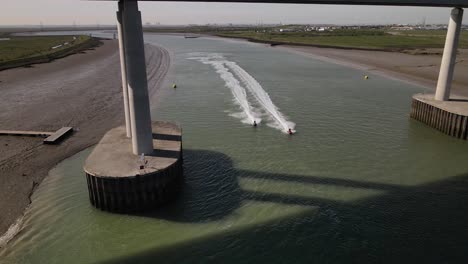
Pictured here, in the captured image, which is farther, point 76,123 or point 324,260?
point 76,123

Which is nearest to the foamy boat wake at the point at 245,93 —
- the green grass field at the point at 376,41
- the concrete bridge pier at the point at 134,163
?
the concrete bridge pier at the point at 134,163

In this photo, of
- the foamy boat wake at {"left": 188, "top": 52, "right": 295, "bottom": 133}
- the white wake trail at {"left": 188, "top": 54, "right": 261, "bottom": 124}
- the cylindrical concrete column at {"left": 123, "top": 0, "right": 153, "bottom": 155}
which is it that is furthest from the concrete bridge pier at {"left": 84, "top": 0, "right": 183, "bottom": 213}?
the white wake trail at {"left": 188, "top": 54, "right": 261, "bottom": 124}

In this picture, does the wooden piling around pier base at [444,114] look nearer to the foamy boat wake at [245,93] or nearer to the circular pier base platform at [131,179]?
the foamy boat wake at [245,93]

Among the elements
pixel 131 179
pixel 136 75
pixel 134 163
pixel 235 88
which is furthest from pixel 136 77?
pixel 235 88

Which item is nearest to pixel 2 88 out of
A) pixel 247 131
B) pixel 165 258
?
pixel 247 131

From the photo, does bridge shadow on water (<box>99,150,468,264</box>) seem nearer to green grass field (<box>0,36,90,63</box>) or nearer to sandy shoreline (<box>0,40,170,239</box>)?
sandy shoreline (<box>0,40,170,239</box>)

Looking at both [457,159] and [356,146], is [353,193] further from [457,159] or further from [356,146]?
[457,159]
